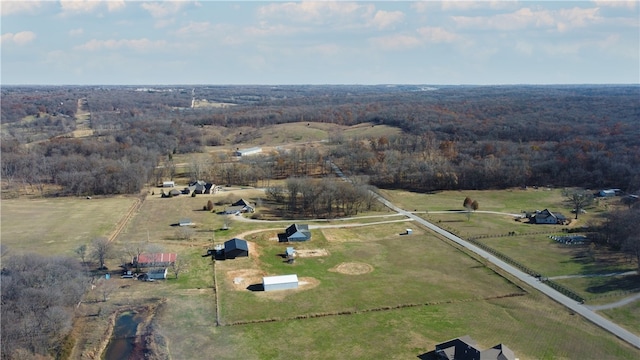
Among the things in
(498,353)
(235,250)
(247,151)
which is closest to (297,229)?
(235,250)

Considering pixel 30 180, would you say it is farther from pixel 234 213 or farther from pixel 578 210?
pixel 578 210

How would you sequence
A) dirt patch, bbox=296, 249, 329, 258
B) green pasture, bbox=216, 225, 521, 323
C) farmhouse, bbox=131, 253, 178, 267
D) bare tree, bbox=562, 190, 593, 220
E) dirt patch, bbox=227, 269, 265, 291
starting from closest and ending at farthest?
green pasture, bbox=216, 225, 521, 323 < dirt patch, bbox=227, 269, 265, 291 < farmhouse, bbox=131, 253, 178, 267 < dirt patch, bbox=296, 249, 329, 258 < bare tree, bbox=562, 190, 593, 220

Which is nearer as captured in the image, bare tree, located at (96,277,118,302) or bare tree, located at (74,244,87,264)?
bare tree, located at (96,277,118,302)

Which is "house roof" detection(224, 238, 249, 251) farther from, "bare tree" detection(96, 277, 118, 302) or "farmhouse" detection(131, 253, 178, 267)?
"bare tree" detection(96, 277, 118, 302)

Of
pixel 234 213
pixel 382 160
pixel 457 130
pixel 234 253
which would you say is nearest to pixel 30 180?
pixel 234 213

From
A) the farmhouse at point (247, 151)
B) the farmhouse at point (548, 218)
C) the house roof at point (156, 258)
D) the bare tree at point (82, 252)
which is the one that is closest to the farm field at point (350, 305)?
the house roof at point (156, 258)

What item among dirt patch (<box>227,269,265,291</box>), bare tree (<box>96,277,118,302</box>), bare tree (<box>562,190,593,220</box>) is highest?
bare tree (<box>562,190,593,220</box>)

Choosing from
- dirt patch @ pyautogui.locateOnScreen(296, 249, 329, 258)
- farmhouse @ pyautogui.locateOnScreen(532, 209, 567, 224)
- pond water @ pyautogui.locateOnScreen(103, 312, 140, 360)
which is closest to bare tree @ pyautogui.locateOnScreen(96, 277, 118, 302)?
pond water @ pyautogui.locateOnScreen(103, 312, 140, 360)
